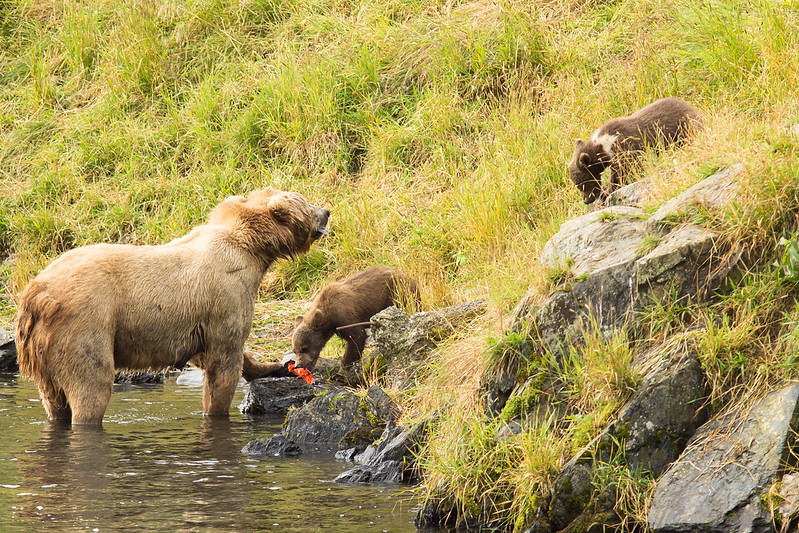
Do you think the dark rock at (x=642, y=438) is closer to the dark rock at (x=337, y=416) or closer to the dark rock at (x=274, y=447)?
the dark rock at (x=337, y=416)

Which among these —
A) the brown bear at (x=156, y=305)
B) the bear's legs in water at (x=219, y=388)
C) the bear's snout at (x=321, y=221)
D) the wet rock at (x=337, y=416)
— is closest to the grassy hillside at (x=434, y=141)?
the wet rock at (x=337, y=416)

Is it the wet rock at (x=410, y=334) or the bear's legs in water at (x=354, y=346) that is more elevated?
the wet rock at (x=410, y=334)

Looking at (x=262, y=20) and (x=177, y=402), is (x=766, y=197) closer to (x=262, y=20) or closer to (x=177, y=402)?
(x=177, y=402)

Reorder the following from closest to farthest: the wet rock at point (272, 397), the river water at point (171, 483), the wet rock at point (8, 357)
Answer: the river water at point (171, 483) < the wet rock at point (272, 397) < the wet rock at point (8, 357)

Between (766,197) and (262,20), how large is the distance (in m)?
13.6

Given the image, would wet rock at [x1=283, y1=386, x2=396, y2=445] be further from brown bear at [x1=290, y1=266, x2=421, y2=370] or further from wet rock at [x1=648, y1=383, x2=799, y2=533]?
wet rock at [x1=648, y1=383, x2=799, y2=533]

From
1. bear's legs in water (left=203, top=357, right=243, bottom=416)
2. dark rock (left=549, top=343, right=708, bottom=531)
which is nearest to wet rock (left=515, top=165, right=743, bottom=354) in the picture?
dark rock (left=549, top=343, right=708, bottom=531)

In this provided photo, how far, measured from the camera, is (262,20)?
1758 cm

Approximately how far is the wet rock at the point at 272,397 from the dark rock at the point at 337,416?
1.17m

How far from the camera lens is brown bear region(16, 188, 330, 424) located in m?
7.38

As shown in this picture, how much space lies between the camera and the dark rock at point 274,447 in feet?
22.9

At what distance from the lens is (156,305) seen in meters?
7.86

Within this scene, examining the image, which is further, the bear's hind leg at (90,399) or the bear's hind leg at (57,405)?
the bear's hind leg at (57,405)

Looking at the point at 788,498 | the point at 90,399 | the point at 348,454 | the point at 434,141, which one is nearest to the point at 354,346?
the point at 348,454
